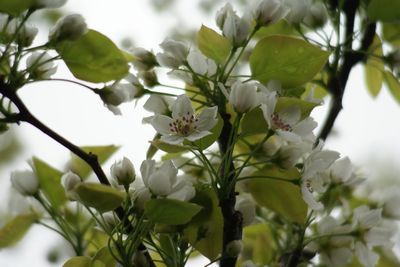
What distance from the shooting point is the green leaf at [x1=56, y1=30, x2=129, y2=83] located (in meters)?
0.71

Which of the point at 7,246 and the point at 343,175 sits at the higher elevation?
the point at 343,175

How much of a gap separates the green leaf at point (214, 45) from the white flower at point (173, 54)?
0.04 m

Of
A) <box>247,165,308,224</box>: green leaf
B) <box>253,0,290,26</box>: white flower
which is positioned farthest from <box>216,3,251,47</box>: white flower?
<box>247,165,308,224</box>: green leaf

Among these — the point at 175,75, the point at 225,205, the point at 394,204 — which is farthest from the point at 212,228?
the point at 394,204

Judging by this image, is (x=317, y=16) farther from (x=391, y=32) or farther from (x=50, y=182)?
(x=50, y=182)

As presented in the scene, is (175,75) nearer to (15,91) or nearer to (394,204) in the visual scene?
(15,91)

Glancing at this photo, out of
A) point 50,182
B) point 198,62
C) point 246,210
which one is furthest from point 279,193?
point 50,182

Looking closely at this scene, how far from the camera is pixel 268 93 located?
0.68 meters

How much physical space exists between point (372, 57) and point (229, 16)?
0.27 metres

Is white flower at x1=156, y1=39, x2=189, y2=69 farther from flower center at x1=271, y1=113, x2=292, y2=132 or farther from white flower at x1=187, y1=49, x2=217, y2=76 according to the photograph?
flower center at x1=271, y1=113, x2=292, y2=132

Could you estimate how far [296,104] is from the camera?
684 mm

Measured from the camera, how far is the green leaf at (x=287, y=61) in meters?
0.72

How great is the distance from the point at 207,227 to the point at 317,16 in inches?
12.4

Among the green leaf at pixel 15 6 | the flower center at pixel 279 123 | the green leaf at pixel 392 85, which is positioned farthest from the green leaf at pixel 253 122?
the green leaf at pixel 392 85
